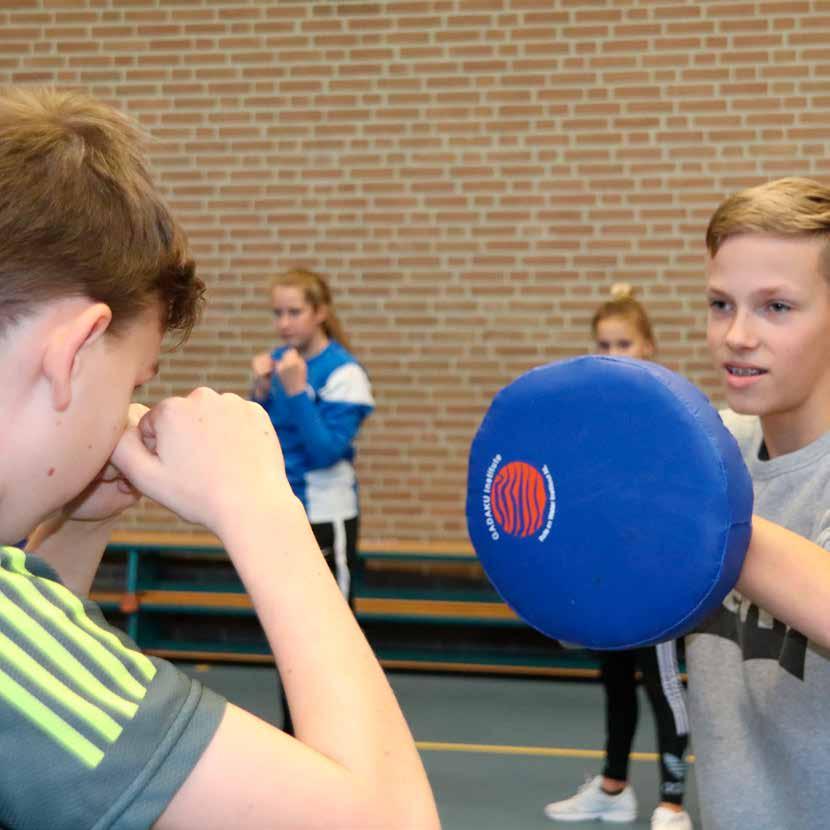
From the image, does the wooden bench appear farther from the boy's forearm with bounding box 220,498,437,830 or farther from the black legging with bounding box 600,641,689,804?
the boy's forearm with bounding box 220,498,437,830

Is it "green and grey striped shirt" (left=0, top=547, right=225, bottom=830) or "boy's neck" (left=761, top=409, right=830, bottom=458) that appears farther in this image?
"boy's neck" (left=761, top=409, right=830, bottom=458)

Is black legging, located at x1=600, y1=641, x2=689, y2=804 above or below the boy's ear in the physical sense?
below

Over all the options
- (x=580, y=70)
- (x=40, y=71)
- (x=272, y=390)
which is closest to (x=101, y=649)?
(x=272, y=390)

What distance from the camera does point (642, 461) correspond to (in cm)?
111

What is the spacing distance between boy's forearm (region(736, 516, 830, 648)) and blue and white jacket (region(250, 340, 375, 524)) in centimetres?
289

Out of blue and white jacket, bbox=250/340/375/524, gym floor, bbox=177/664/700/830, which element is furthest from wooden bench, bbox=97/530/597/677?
blue and white jacket, bbox=250/340/375/524

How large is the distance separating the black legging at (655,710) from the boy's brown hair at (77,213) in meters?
2.51

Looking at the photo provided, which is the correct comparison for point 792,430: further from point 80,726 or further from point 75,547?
point 80,726

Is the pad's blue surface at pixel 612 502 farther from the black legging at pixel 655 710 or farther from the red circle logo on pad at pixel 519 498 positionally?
the black legging at pixel 655 710

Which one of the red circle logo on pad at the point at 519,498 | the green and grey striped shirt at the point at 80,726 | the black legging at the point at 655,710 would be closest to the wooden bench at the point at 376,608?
the black legging at the point at 655,710

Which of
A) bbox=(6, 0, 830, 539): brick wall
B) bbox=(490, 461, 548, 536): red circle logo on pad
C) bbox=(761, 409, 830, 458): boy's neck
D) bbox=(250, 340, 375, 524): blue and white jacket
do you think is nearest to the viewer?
bbox=(490, 461, 548, 536): red circle logo on pad

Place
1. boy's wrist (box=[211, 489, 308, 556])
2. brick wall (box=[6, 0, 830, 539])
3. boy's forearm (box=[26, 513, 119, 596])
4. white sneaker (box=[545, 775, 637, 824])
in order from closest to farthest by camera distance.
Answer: boy's wrist (box=[211, 489, 308, 556])
boy's forearm (box=[26, 513, 119, 596])
white sneaker (box=[545, 775, 637, 824])
brick wall (box=[6, 0, 830, 539])

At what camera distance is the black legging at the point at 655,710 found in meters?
3.20

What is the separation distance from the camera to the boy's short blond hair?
154 centimetres
